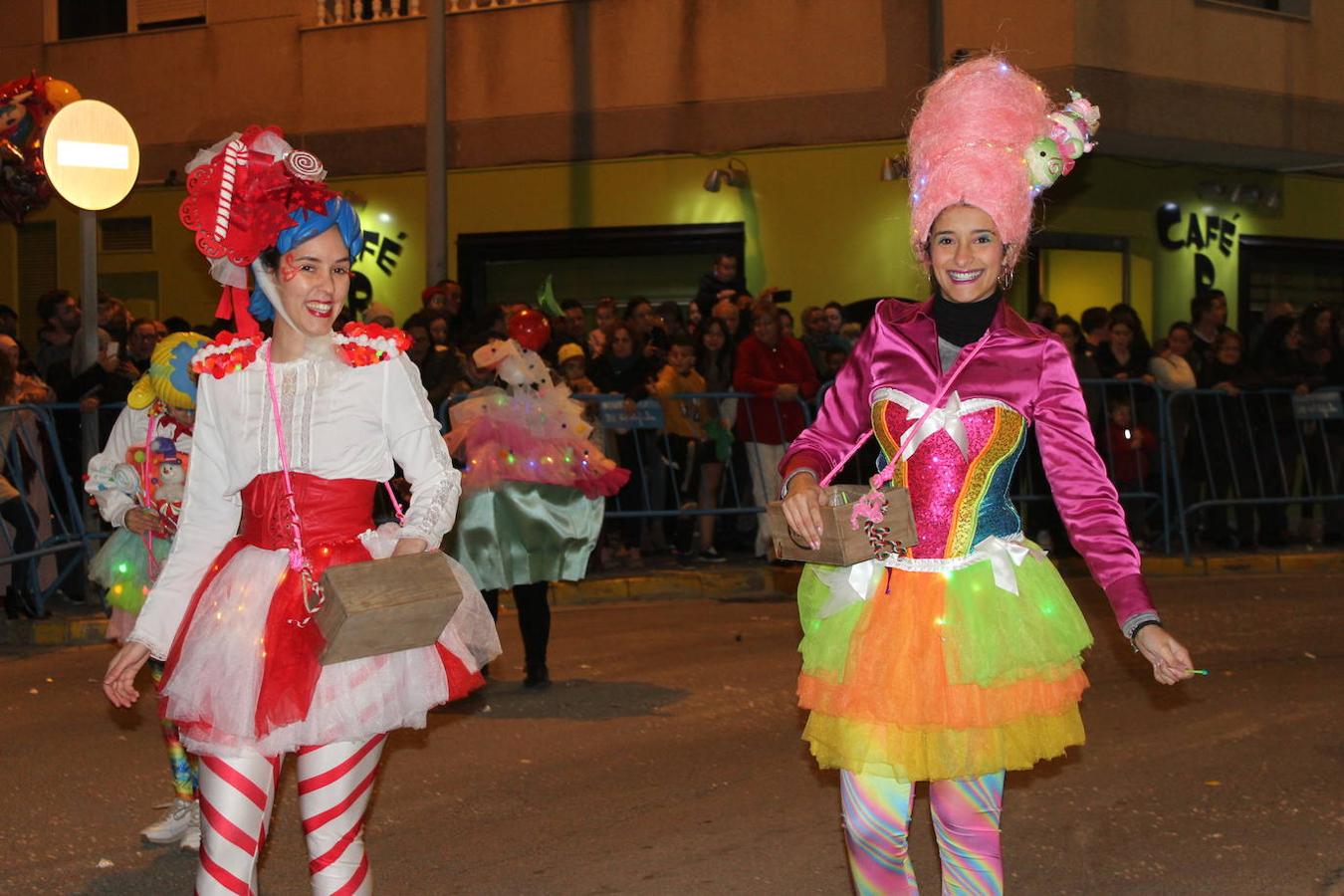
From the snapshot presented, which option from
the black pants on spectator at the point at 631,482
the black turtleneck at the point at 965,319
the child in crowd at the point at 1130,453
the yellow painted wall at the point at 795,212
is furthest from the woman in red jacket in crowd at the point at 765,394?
the black turtleneck at the point at 965,319

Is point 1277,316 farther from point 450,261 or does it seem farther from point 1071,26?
point 450,261

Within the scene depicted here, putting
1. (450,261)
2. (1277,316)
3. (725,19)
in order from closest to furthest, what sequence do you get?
(1277,316), (725,19), (450,261)

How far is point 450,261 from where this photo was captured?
20.2 meters

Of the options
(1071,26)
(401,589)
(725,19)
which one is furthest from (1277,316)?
(401,589)

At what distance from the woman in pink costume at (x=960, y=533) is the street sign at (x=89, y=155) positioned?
837 cm

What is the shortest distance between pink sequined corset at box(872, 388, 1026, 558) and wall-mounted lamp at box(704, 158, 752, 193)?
1456 centimetres

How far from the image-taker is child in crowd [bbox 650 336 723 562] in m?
13.4

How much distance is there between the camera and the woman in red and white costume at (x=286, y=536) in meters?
3.99

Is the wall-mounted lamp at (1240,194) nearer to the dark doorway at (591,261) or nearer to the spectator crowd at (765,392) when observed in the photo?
the spectator crowd at (765,392)

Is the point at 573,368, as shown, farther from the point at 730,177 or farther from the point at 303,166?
the point at 303,166

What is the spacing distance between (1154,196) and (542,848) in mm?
15050

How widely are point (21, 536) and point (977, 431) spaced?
27.8 feet

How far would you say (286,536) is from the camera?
4129 millimetres

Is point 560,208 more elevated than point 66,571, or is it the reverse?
point 560,208
